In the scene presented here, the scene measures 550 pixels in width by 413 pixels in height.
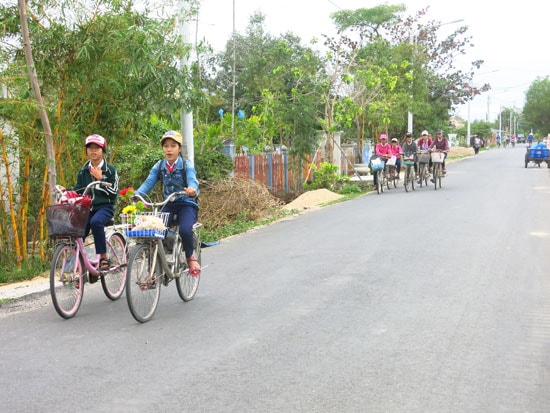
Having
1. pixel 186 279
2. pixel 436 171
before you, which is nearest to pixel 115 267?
pixel 186 279

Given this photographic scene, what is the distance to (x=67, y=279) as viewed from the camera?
23.3 feet

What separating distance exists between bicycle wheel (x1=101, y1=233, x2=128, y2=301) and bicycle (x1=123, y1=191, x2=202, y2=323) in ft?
2.43

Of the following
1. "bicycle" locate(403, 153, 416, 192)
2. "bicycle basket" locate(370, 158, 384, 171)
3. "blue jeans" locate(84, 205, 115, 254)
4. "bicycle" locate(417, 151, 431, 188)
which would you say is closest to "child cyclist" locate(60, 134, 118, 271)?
"blue jeans" locate(84, 205, 115, 254)

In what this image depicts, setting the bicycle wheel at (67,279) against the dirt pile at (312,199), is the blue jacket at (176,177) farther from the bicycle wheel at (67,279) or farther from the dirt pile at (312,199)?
the dirt pile at (312,199)

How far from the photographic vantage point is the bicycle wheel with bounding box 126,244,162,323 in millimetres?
6665

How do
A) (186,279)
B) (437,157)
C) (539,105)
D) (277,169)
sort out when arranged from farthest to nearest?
(539,105), (277,169), (437,157), (186,279)

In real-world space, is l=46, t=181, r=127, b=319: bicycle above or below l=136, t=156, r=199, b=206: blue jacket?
below

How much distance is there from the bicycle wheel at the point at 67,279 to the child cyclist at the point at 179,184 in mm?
1032

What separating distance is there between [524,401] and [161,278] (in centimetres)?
383

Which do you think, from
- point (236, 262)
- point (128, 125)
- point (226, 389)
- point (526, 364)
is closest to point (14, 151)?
point (128, 125)

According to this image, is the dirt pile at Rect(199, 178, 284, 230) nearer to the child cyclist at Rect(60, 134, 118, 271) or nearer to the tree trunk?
the tree trunk

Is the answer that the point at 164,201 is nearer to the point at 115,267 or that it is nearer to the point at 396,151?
the point at 115,267

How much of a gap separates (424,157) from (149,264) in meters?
16.9

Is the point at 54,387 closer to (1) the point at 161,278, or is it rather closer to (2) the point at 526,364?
(1) the point at 161,278
